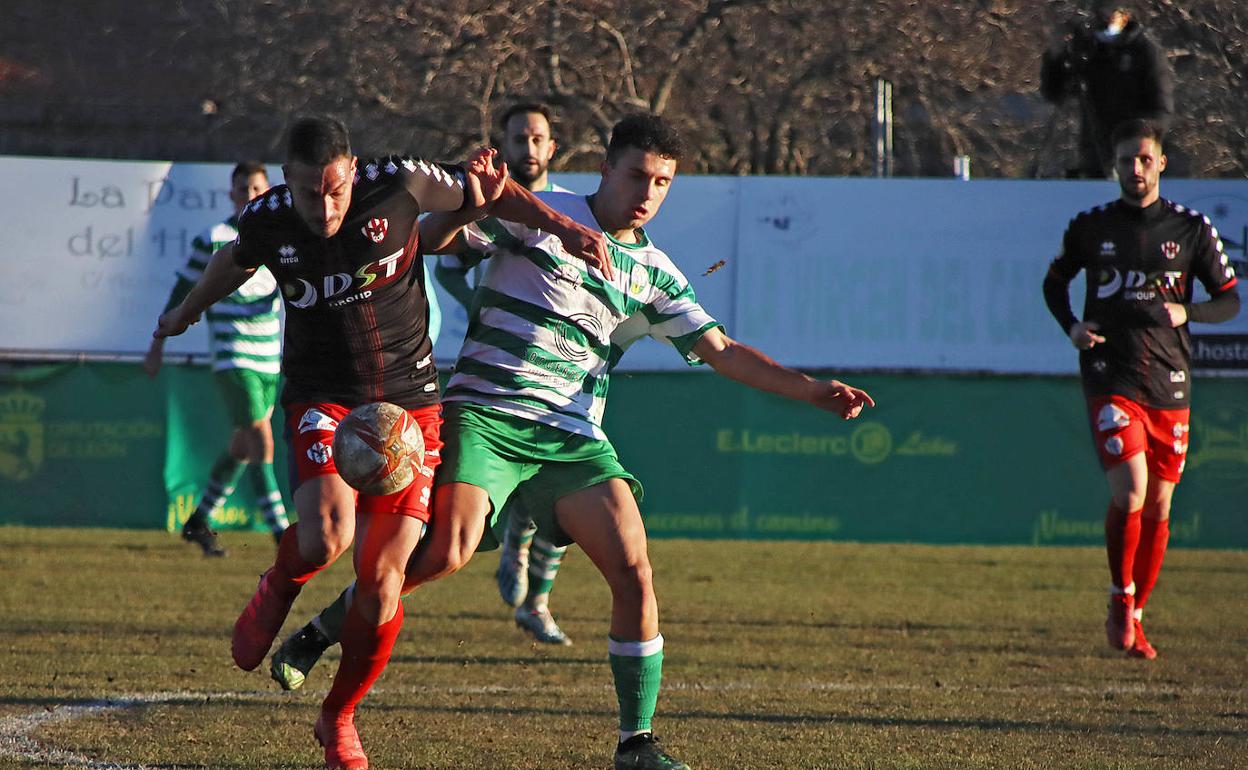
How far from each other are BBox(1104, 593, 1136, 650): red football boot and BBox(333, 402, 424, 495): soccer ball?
13.7 ft

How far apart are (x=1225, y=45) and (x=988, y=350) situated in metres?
4.40

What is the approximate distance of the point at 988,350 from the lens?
42.5ft

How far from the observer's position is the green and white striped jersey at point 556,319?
5141 mm

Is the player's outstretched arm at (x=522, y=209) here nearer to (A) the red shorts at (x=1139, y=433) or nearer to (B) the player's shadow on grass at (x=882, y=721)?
(B) the player's shadow on grass at (x=882, y=721)

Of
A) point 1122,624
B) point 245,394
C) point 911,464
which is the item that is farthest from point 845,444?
point 1122,624

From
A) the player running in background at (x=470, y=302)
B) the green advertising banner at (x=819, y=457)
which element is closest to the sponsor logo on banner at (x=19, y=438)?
the green advertising banner at (x=819, y=457)

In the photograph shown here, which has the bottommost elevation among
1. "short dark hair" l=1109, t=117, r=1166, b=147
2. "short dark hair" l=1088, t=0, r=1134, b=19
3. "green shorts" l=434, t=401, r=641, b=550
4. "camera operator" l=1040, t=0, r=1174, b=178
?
"green shorts" l=434, t=401, r=641, b=550

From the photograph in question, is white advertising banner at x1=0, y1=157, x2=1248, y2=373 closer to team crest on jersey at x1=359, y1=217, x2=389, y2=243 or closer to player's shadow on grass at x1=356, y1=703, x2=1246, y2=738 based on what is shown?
player's shadow on grass at x1=356, y1=703, x2=1246, y2=738

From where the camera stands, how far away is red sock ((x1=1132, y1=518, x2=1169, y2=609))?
8055 millimetres

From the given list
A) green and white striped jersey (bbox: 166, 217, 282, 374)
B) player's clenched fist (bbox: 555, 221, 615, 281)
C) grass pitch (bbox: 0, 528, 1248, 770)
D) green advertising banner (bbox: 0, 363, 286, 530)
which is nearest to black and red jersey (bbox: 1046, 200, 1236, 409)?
grass pitch (bbox: 0, 528, 1248, 770)

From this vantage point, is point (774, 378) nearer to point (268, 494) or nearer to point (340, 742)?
point (340, 742)

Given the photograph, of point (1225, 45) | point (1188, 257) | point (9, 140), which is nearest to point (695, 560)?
point (1188, 257)

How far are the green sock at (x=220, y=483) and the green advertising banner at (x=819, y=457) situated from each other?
6.16 ft

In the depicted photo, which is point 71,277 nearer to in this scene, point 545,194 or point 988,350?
point 988,350
